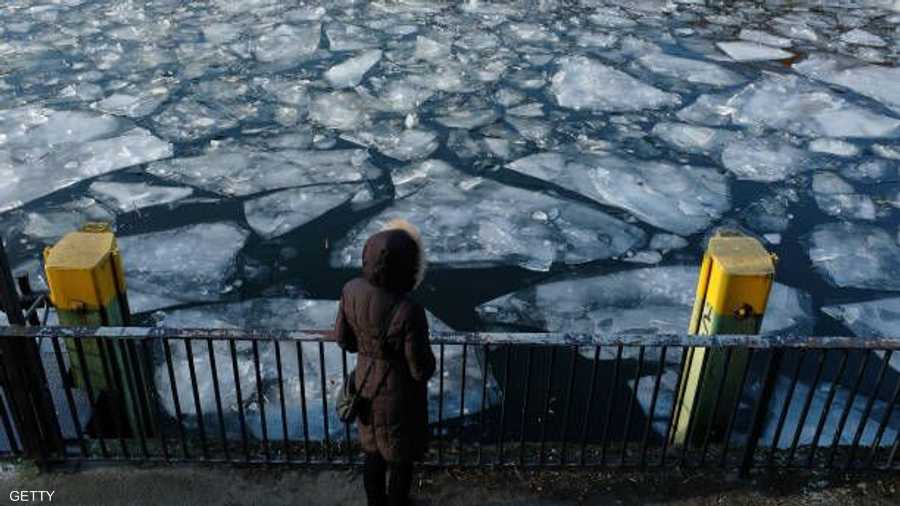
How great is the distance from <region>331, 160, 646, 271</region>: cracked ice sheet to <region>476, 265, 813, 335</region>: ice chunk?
40 cm

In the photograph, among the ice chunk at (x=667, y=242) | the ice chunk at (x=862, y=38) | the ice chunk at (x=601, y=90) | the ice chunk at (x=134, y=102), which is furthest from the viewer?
the ice chunk at (x=862, y=38)

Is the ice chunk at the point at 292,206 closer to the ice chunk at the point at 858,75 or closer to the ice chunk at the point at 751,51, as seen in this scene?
the ice chunk at the point at 751,51

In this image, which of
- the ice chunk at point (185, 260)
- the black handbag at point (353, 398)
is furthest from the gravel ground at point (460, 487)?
the ice chunk at point (185, 260)

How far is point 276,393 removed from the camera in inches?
198

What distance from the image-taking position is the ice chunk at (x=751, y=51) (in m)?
11.3

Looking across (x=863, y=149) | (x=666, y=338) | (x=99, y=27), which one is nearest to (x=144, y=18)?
(x=99, y=27)

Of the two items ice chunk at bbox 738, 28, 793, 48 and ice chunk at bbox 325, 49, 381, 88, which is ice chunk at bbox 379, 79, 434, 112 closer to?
ice chunk at bbox 325, 49, 381, 88

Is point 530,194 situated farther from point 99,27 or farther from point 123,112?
point 99,27

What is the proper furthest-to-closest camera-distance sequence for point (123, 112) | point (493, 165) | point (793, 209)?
1. point (123, 112)
2. point (493, 165)
3. point (793, 209)

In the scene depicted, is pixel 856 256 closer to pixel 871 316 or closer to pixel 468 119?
pixel 871 316

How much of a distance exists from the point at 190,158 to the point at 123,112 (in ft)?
5.96

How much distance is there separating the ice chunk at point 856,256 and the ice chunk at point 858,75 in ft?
11.3

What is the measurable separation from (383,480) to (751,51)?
10307 millimetres

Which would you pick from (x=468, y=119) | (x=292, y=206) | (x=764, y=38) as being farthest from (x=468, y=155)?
(x=764, y=38)
